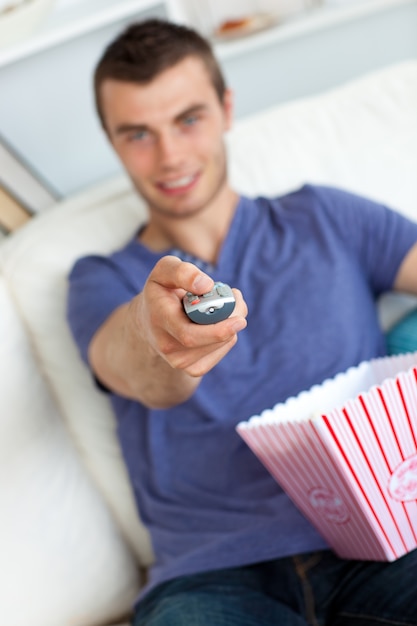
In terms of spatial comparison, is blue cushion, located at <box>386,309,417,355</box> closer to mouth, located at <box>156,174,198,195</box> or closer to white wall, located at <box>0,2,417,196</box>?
mouth, located at <box>156,174,198,195</box>

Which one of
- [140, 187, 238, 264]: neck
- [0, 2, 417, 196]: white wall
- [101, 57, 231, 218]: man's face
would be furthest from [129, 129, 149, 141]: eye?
[0, 2, 417, 196]: white wall

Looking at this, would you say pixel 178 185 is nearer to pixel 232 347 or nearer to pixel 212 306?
pixel 232 347

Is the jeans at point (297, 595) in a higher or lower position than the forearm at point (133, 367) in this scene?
lower

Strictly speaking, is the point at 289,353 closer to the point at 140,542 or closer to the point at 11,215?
the point at 140,542

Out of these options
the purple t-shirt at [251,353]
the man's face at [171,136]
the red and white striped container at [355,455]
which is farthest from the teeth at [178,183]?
the red and white striped container at [355,455]

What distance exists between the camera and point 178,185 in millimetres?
1223

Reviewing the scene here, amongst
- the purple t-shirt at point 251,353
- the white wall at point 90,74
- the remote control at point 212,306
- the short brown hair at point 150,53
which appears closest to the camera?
the remote control at point 212,306

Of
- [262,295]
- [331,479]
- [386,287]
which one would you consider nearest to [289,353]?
[262,295]

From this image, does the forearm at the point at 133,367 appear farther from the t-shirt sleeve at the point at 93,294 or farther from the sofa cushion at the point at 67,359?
the sofa cushion at the point at 67,359

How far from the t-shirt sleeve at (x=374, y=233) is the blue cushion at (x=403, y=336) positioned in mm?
63

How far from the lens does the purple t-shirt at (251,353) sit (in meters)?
1.08

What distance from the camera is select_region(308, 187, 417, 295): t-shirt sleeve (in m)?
1.17

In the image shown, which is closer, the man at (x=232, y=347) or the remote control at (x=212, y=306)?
the remote control at (x=212, y=306)

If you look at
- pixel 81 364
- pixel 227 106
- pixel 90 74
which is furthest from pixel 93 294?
pixel 90 74
